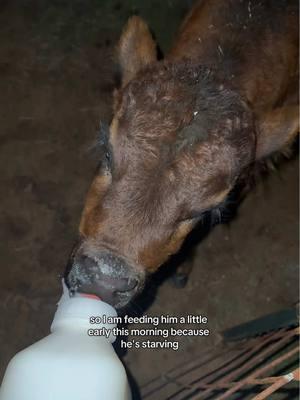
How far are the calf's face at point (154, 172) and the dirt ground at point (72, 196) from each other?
4.77 feet

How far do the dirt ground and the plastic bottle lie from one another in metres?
1.62

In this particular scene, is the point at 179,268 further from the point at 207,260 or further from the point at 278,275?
the point at 278,275

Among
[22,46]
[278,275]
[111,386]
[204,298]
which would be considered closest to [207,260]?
[204,298]

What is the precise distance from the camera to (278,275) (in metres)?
4.54

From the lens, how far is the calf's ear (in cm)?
304

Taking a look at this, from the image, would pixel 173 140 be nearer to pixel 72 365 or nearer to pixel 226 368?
pixel 72 365

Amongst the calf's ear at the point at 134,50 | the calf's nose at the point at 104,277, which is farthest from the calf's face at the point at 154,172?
the calf's ear at the point at 134,50

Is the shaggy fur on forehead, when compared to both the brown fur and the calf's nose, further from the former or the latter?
the calf's nose

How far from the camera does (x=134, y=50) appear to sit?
3078mm

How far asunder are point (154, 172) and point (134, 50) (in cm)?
102

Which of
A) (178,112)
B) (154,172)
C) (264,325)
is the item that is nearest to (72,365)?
(154,172)

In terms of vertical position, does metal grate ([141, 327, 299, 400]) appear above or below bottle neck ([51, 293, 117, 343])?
below

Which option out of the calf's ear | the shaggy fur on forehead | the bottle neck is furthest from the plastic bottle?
the calf's ear

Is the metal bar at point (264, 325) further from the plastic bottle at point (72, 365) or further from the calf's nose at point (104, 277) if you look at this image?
the plastic bottle at point (72, 365)
